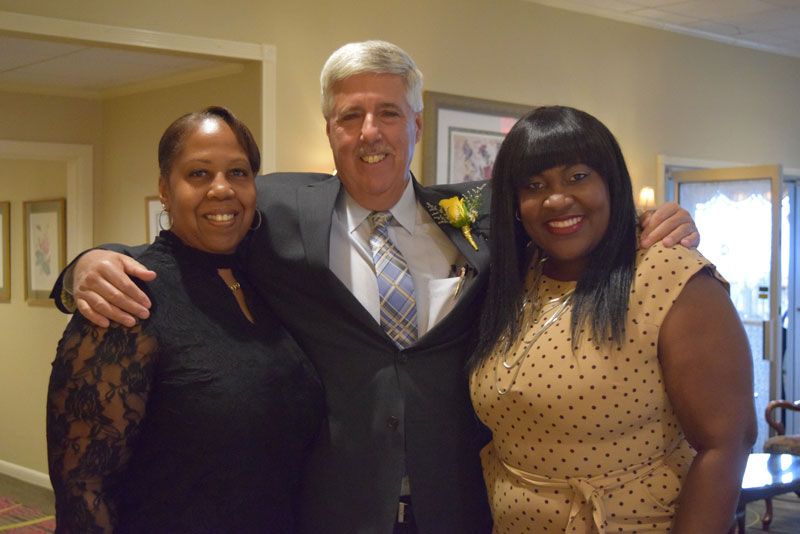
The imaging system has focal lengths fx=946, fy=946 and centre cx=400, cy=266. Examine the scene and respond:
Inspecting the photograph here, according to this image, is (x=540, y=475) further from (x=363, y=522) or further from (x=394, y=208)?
(x=394, y=208)

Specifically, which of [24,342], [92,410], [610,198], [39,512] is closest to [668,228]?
[610,198]

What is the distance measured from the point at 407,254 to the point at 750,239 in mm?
4918

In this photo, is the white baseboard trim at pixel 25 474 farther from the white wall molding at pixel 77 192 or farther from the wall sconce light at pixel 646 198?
the wall sconce light at pixel 646 198

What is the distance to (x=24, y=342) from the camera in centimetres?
713

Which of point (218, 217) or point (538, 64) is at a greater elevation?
point (538, 64)

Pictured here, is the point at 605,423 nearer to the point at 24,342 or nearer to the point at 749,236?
the point at 749,236

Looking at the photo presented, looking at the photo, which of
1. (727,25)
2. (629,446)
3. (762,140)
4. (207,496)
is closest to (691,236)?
(629,446)

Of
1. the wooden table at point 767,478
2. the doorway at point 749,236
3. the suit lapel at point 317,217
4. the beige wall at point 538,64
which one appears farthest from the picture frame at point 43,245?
the suit lapel at point 317,217

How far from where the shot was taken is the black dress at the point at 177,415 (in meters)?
1.76

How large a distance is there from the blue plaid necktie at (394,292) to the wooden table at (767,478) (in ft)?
8.03

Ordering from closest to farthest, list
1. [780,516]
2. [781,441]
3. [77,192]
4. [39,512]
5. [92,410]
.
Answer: [92,410] < [781,441] < [780,516] < [39,512] < [77,192]

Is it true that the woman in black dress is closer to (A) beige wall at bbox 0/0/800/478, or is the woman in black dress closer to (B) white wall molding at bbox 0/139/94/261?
(A) beige wall at bbox 0/0/800/478

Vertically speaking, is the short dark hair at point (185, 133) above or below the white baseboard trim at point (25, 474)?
above

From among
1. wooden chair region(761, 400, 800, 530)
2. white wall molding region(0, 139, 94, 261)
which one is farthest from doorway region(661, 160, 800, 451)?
white wall molding region(0, 139, 94, 261)
